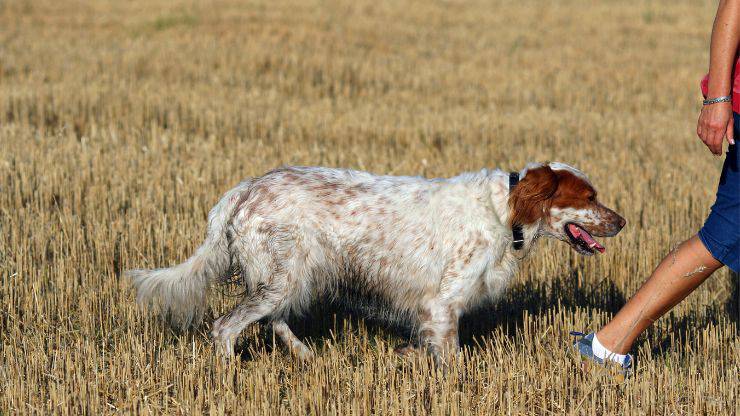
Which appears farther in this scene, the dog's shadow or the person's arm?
the dog's shadow

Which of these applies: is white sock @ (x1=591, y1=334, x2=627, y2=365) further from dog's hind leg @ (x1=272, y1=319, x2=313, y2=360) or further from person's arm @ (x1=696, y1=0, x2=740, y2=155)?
dog's hind leg @ (x1=272, y1=319, x2=313, y2=360)

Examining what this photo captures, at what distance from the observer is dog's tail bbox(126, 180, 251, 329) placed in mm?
4375

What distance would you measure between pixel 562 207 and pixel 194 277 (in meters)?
1.80

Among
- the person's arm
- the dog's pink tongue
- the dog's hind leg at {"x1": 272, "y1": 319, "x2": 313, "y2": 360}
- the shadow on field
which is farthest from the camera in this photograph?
the shadow on field

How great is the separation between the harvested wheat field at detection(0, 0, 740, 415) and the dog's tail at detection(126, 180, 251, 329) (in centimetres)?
17

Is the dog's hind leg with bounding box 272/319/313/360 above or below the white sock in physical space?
below

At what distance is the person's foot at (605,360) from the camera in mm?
3963

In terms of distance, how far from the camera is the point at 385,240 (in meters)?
4.34

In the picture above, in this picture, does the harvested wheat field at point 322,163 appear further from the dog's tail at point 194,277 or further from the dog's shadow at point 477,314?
the dog's tail at point 194,277

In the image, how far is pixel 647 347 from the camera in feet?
14.3

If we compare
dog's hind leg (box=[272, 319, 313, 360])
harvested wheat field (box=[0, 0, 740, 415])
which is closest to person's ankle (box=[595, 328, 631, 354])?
harvested wheat field (box=[0, 0, 740, 415])

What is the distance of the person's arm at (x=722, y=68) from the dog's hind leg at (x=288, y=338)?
2133 millimetres

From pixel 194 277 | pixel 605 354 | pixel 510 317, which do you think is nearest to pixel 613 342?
pixel 605 354

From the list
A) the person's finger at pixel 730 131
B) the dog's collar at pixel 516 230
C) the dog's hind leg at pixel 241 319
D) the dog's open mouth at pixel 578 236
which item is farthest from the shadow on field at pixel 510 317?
the person's finger at pixel 730 131
